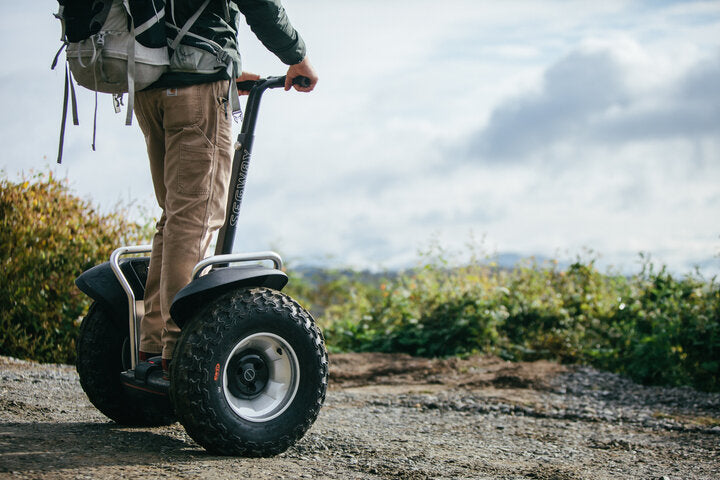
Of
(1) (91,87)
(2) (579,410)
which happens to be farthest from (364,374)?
(1) (91,87)

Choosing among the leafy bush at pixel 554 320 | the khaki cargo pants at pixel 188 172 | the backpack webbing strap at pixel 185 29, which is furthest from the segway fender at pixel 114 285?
the leafy bush at pixel 554 320

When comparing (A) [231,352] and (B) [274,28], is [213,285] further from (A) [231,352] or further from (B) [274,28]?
(B) [274,28]

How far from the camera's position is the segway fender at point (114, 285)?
359 cm

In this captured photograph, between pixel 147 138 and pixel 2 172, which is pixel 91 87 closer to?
pixel 147 138

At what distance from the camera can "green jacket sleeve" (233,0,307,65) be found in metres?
3.13

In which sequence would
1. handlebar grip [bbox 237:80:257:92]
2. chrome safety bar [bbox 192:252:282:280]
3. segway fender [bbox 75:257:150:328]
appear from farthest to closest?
handlebar grip [bbox 237:80:257:92]
segway fender [bbox 75:257:150:328]
chrome safety bar [bbox 192:252:282:280]

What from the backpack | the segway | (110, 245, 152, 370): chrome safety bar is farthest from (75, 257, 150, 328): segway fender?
the backpack

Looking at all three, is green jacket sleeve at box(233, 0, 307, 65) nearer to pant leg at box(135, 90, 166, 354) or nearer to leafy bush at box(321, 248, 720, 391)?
pant leg at box(135, 90, 166, 354)

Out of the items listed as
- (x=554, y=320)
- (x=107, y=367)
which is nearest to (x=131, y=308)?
(x=107, y=367)

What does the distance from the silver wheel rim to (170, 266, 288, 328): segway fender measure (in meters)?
0.26

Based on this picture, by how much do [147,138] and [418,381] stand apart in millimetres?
4207

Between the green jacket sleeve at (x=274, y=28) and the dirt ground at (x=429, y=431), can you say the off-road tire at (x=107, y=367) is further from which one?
the green jacket sleeve at (x=274, y=28)

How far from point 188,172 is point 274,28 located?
74 centimetres

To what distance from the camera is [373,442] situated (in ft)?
12.9
